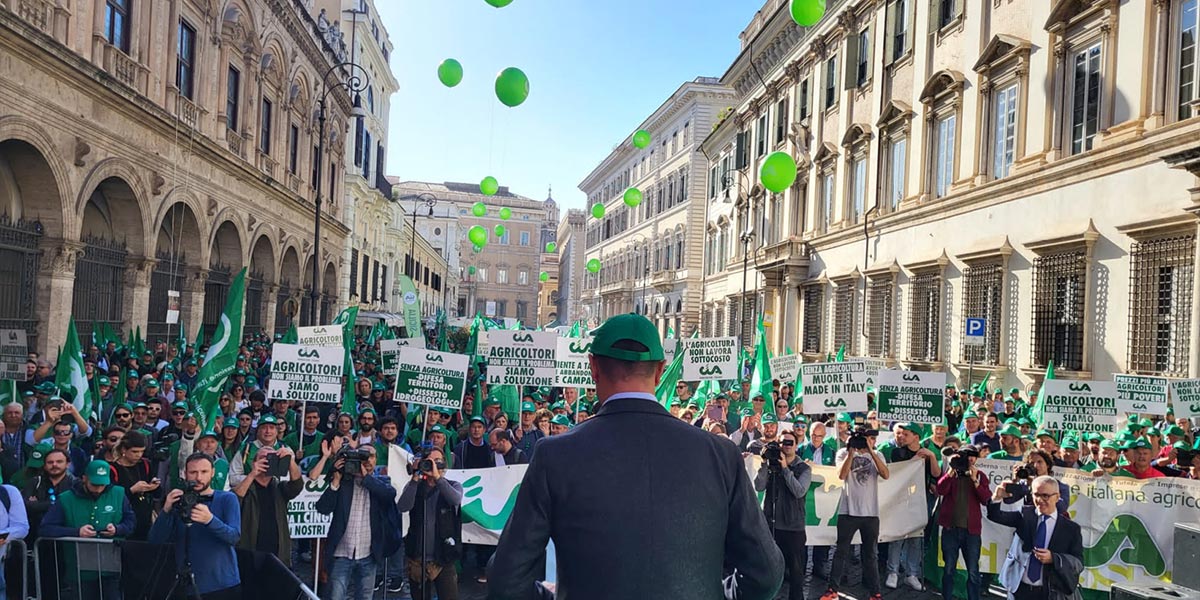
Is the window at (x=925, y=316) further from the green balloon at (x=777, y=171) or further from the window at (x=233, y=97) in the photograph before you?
the window at (x=233, y=97)

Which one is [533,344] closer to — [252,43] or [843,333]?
[843,333]

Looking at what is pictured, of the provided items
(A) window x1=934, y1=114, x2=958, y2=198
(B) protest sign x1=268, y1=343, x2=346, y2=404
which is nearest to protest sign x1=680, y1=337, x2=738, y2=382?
(B) protest sign x1=268, y1=343, x2=346, y2=404

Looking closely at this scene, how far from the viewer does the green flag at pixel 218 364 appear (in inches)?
408

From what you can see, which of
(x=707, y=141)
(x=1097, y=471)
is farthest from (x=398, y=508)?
(x=707, y=141)

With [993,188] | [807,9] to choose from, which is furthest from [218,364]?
[993,188]

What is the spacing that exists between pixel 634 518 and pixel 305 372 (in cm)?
880

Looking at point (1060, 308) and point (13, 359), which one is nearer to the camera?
point (13, 359)

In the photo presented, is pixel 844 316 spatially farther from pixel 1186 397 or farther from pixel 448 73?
pixel 1186 397

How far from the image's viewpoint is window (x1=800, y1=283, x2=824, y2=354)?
31016 mm

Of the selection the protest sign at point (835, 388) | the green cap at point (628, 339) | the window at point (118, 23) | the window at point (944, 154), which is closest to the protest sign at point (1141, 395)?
the protest sign at point (835, 388)

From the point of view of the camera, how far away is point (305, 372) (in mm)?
10625

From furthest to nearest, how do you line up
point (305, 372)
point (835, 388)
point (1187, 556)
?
point (835, 388) < point (305, 372) < point (1187, 556)

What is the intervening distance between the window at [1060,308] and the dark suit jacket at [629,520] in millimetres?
16503

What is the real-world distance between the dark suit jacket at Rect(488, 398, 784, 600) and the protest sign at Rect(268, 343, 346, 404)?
8419 millimetres
